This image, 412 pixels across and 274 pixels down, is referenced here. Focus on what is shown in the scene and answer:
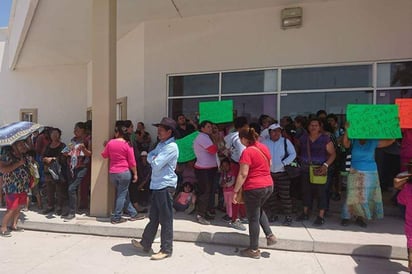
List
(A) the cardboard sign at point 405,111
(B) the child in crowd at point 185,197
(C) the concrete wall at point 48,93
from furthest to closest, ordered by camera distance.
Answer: (C) the concrete wall at point 48,93 < (B) the child in crowd at point 185,197 < (A) the cardboard sign at point 405,111

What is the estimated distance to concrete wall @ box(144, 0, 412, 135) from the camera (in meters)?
6.34

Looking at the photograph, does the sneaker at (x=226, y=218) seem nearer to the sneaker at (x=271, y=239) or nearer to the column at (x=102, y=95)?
the sneaker at (x=271, y=239)

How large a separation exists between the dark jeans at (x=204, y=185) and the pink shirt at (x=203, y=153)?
0.09 meters

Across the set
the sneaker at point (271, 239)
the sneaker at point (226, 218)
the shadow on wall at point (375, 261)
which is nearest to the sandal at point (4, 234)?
the sneaker at point (226, 218)

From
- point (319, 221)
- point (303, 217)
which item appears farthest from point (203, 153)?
point (319, 221)

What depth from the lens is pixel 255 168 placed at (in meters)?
3.88

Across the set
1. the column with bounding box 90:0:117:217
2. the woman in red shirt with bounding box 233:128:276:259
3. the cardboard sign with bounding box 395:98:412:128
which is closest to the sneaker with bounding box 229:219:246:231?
the woman in red shirt with bounding box 233:128:276:259

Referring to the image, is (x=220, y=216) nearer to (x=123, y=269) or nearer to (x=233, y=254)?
(x=233, y=254)

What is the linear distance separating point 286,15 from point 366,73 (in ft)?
6.90

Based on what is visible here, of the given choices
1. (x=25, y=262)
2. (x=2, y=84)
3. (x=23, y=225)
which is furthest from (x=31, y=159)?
(x=2, y=84)

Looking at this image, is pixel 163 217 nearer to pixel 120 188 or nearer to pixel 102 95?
pixel 120 188

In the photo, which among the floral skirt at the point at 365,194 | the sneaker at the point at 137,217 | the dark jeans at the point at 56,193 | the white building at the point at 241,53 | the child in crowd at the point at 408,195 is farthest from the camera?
the white building at the point at 241,53

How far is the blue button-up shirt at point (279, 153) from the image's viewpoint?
15.8 feet

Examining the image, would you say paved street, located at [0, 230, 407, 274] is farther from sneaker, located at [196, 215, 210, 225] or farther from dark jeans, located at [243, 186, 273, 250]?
sneaker, located at [196, 215, 210, 225]
